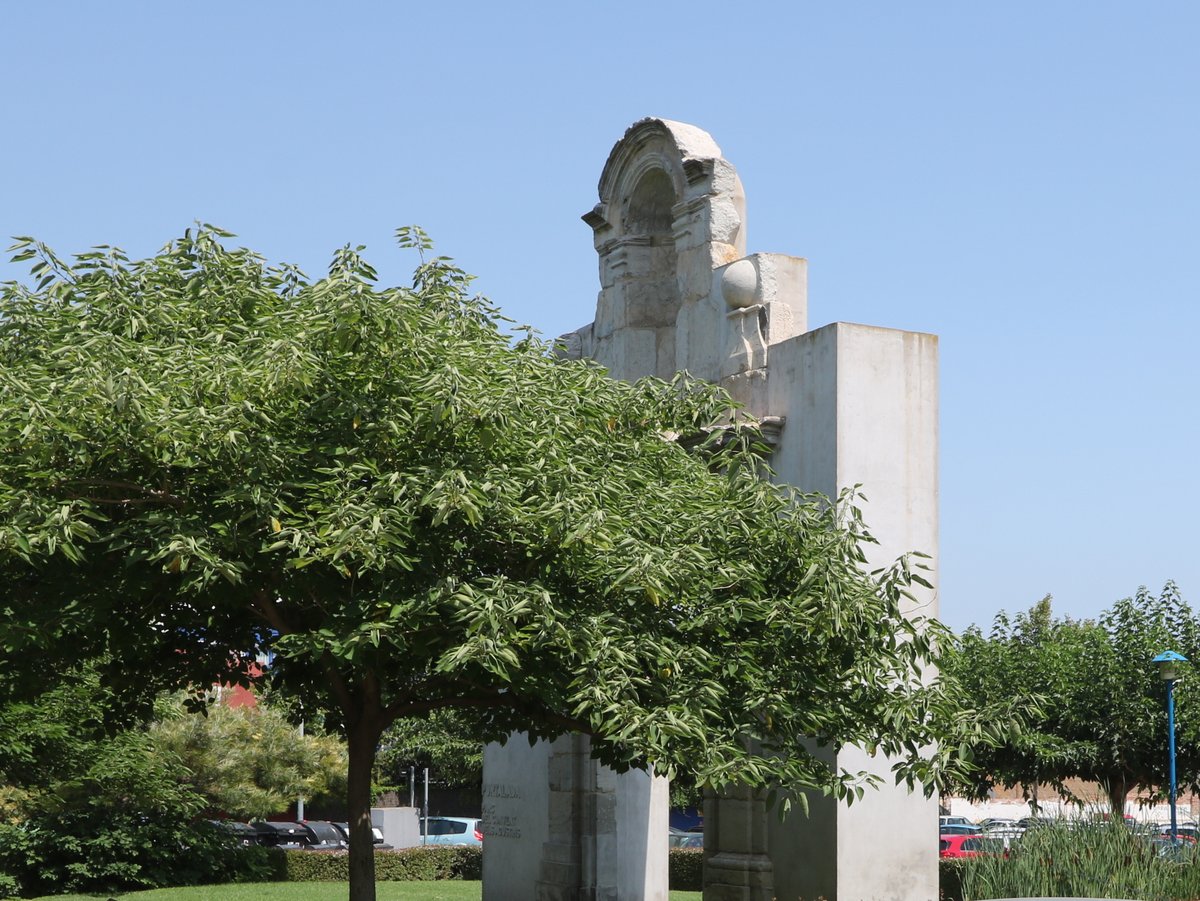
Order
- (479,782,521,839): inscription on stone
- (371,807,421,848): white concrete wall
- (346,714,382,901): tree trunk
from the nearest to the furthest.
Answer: (346,714,382,901): tree trunk
(479,782,521,839): inscription on stone
(371,807,421,848): white concrete wall

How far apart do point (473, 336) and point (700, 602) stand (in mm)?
2707

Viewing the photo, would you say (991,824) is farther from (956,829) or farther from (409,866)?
(956,829)

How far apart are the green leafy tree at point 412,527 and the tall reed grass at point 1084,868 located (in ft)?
7.09

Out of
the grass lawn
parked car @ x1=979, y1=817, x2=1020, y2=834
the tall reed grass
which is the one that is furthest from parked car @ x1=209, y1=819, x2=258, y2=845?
the tall reed grass

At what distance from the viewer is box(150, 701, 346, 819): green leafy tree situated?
114 feet

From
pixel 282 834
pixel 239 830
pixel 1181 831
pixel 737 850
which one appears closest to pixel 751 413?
pixel 737 850

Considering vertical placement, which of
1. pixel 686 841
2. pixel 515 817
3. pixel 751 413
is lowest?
pixel 686 841

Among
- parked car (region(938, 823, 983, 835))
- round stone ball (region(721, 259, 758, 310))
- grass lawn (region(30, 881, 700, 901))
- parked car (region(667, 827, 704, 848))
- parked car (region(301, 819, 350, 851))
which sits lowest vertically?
parked car (region(938, 823, 983, 835))

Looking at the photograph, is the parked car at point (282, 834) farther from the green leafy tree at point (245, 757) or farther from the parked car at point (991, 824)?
the parked car at point (991, 824)

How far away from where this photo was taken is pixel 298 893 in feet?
81.0

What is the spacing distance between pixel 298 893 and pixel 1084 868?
14.5m

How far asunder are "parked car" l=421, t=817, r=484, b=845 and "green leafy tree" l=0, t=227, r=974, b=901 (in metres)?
27.7

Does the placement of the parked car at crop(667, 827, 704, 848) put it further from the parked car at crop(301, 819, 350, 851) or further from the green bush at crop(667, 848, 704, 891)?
the parked car at crop(301, 819, 350, 851)

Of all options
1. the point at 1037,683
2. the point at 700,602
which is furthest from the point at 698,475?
the point at 1037,683
